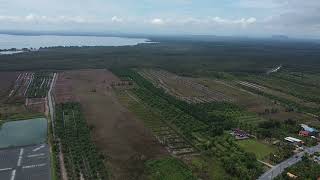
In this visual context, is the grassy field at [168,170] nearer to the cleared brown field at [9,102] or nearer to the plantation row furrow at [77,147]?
the plantation row furrow at [77,147]

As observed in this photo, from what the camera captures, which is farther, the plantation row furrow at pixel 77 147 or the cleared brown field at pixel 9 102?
the cleared brown field at pixel 9 102

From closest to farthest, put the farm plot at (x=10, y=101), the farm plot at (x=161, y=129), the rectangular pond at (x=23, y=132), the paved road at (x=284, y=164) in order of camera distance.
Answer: the paved road at (x=284, y=164), the farm plot at (x=161, y=129), the rectangular pond at (x=23, y=132), the farm plot at (x=10, y=101)

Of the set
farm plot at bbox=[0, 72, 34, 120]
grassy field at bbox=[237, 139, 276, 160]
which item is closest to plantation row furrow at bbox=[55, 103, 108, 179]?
farm plot at bbox=[0, 72, 34, 120]

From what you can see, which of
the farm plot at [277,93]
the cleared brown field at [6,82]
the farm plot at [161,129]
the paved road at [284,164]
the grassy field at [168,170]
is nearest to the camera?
the grassy field at [168,170]

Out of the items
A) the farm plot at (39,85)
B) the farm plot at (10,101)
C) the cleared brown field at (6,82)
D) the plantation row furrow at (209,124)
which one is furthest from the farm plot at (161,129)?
the cleared brown field at (6,82)

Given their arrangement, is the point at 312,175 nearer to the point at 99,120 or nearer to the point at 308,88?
the point at 99,120

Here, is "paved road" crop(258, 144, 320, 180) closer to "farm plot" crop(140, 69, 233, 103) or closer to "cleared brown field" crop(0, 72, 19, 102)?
"farm plot" crop(140, 69, 233, 103)

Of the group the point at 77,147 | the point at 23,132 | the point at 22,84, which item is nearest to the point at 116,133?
the point at 77,147

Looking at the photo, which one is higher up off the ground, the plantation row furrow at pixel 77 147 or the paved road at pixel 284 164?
the plantation row furrow at pixel 77 147
